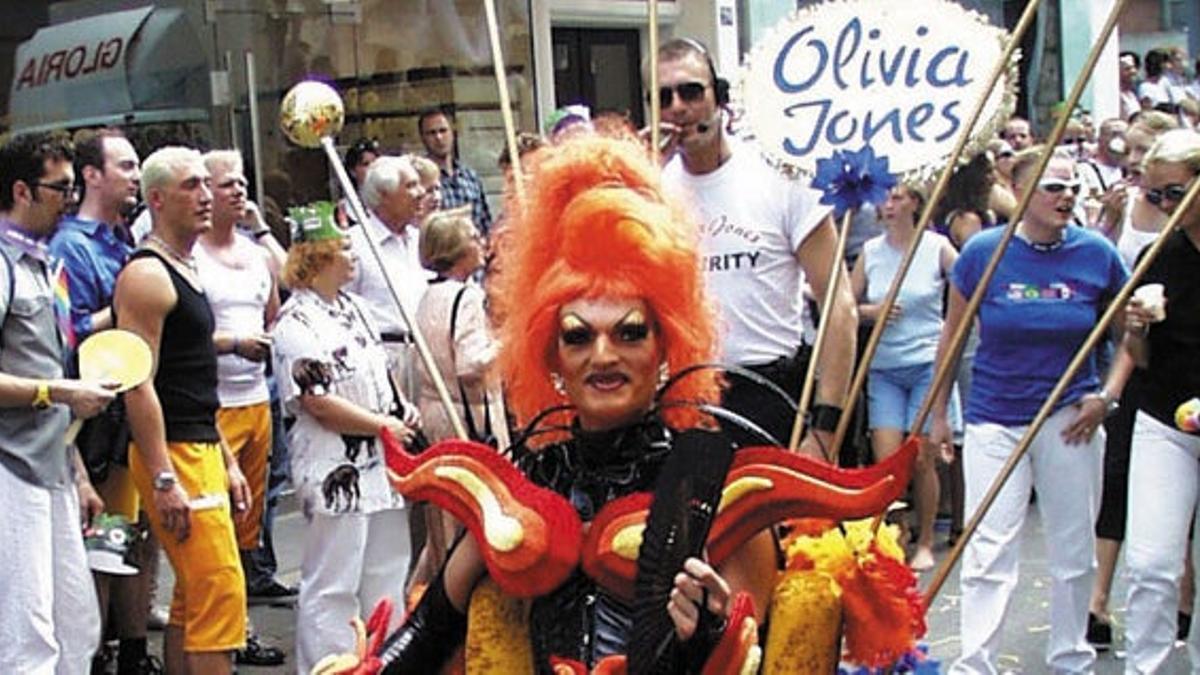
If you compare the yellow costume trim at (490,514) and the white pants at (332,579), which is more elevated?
the yellow costume trim at (490,514)

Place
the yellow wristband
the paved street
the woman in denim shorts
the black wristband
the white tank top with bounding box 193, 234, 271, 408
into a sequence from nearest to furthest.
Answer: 1. the black wristband
2. the yellow wristband
3. the white tank top with bounding box 193, 234, 271, 408
4. the paved street
5. the woman in denim shorts

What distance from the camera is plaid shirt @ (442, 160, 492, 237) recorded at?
8.48 metres

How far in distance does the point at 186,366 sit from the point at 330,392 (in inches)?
21.1

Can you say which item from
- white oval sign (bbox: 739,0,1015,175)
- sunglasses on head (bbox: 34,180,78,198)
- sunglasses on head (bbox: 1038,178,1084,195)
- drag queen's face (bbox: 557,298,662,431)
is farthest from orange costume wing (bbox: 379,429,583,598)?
sunglasses on head (bbox: 1038,178,1084,195)

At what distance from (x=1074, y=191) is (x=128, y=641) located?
349 centimetres

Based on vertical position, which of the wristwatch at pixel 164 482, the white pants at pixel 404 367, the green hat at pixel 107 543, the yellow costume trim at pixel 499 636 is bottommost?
the green hat at pixel 107 543

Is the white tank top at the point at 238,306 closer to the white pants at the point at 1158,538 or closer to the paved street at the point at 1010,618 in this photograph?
the paved street at the point at 1010,618

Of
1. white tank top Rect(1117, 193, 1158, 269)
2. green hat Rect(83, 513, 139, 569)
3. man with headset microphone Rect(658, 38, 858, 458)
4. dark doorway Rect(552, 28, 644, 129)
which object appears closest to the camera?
man with headset microphone Rect(658, 38, 858, 458)

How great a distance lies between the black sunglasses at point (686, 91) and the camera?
423 centimetres

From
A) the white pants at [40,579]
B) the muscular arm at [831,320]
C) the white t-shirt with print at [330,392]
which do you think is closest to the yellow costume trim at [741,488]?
the muscular arm at [831,320]

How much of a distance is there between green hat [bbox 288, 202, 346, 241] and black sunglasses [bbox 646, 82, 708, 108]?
6.32 ft

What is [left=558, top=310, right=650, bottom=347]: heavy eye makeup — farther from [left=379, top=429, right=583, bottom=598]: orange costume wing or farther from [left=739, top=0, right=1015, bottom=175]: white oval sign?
[left=739, top=0, right=1015, bottom=175]: white oval sign

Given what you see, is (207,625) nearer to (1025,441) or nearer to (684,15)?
(1025,441)

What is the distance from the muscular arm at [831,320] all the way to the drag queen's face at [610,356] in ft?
5.07
